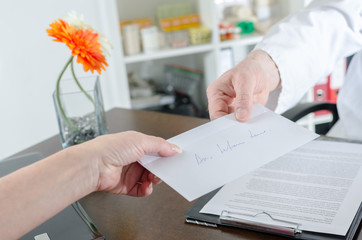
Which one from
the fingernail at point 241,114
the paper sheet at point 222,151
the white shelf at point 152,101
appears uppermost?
the fingernail at point 241,114

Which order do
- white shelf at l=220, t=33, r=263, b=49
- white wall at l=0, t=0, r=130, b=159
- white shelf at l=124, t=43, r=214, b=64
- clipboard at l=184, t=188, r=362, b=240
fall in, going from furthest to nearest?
1. white shelf at l=220, t=33, r=263, b=49
2. white shelf at l=124, t=43, r=214, b=64
3. white wall at l=0, t=0, r=130, b=159
4. clipboard at l=184, t=188, r=362, b=240

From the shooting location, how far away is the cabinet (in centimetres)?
218

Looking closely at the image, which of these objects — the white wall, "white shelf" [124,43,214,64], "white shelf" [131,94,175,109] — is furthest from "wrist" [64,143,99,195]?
"white shelf" [131,94,175,109]

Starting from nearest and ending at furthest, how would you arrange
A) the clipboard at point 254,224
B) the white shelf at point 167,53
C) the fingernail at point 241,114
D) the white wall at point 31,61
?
1. the clipboard at point 254,224
2. the fingernail at point 241,114
3. the white wall at point 31,61
4. the white shelf at point 167,53

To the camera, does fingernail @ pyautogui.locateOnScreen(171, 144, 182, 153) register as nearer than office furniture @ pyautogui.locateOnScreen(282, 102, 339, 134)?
Yes

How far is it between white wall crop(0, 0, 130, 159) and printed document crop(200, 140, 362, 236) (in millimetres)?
1523

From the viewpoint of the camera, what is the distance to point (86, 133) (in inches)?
35.7

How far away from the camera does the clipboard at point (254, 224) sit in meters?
0.53

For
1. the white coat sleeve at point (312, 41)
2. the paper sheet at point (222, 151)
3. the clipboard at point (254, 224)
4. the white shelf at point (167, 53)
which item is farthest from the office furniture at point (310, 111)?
the white shelf at point (167, 53)

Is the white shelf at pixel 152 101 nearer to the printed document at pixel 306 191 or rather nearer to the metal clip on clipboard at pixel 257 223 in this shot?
the printed document at pixel 306 191

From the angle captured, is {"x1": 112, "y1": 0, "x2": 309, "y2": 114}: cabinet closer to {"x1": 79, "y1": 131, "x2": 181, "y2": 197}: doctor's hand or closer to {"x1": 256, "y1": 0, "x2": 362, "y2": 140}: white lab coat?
{"x1": 256, "y1": 0, "x2": 362, "y2": 140}: white lab coat

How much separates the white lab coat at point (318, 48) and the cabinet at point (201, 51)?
119 cm

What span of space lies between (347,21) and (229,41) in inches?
50.9

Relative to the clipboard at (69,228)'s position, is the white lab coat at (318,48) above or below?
above
